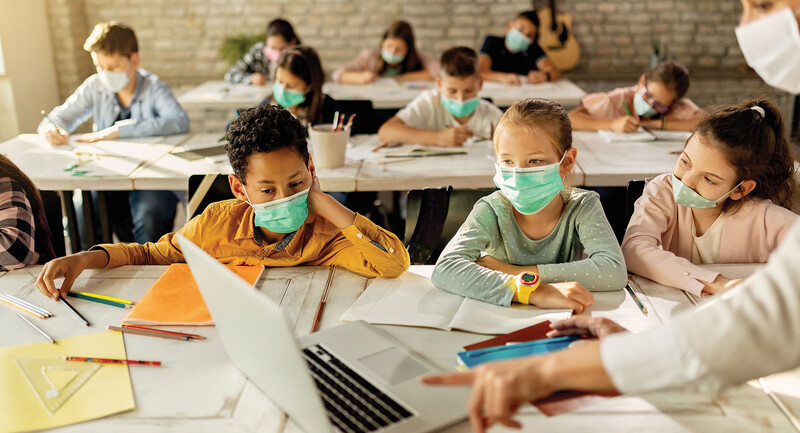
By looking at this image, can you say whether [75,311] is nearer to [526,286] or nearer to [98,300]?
[98,300]

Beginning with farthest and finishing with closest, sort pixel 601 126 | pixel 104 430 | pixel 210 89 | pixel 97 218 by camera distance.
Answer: pixel 210 89
pixel 97 218
pixel 601 126
pixel 104 430

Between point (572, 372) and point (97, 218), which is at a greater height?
point (572, 372)

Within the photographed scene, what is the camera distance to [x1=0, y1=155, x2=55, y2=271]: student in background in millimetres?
1698

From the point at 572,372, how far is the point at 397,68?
13.8 feet

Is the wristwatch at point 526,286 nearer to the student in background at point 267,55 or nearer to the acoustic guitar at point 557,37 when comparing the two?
the student in background at point 267,55

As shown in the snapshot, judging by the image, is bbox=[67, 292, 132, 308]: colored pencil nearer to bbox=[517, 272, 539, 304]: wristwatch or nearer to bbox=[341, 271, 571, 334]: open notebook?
bbox=[341, 271, 571, 334]: open notebook

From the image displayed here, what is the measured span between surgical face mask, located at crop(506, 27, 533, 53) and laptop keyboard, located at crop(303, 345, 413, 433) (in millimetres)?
4198

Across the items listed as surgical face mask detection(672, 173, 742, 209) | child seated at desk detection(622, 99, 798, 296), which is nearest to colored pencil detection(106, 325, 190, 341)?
child seated at desk detection(622, 99, 798, 296)

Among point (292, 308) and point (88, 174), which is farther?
point (88, 174)

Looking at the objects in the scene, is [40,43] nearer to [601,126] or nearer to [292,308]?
[601,126]

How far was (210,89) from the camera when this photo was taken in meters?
4.31

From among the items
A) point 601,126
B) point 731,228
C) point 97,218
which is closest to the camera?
point 731,228

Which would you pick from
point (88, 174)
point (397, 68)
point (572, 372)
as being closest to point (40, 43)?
point (397, 68)

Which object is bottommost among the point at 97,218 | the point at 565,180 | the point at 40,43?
the point at 97,218
